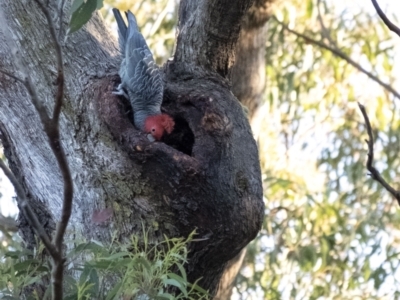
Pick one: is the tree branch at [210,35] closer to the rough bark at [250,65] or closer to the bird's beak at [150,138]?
the bird's beak at [150,138]

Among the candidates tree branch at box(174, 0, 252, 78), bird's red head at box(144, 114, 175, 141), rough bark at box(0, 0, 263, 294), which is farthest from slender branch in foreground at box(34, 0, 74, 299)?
tree branch at box(174, 0, 252, 78)

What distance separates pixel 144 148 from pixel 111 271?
0.31m

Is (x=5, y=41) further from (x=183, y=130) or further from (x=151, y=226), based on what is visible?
(x=151, y=226)

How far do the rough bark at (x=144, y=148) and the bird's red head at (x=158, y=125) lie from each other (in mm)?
33

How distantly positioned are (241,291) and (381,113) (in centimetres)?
128

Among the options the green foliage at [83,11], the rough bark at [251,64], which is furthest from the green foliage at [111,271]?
the rough bark at [251,64]

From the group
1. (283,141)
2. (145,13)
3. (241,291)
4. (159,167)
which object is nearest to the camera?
(159,167)

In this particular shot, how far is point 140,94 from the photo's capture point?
1.90 metres

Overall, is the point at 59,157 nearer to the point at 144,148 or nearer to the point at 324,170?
the point at 144,148

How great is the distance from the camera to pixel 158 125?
1.80 metres

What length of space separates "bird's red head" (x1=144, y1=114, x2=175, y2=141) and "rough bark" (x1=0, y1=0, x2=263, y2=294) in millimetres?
33

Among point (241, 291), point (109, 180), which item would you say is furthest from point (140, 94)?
point (241, 291)

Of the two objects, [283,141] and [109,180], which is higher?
[283,141]

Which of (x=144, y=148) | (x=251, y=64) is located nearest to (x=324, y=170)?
(x=251, y=64)
